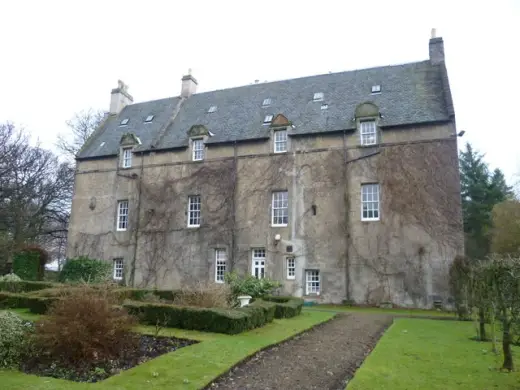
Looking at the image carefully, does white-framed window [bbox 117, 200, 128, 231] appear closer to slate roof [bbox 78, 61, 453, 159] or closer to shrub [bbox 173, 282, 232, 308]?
slate roof [bbox 78, 61, 453, 159]

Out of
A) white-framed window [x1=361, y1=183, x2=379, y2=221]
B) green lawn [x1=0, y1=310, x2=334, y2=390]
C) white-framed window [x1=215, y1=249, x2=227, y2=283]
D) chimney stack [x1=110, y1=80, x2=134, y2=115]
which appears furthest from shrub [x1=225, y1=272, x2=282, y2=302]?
chimney stack [x1=110, y1=80, x2=134, y2=115]

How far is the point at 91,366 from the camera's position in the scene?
7.82m

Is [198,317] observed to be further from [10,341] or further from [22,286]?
[22,286]

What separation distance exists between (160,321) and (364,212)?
13788 millimetres

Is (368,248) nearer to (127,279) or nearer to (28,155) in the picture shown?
(127,279)

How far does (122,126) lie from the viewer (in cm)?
3228

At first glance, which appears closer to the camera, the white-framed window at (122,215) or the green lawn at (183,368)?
the green lawn at (183,368)

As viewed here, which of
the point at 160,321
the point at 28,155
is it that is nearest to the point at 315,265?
the point at 160,321

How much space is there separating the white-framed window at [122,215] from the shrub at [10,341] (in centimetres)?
2027

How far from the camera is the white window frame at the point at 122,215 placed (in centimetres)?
2819

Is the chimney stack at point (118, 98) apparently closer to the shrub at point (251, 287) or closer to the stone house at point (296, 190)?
the stone house at point (296, 190)

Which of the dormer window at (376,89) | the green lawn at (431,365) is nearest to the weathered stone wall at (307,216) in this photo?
the dormer window at (376,89)

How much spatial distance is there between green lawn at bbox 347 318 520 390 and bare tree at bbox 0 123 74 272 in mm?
25127

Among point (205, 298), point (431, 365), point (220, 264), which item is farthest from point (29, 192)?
point (431, 365)
